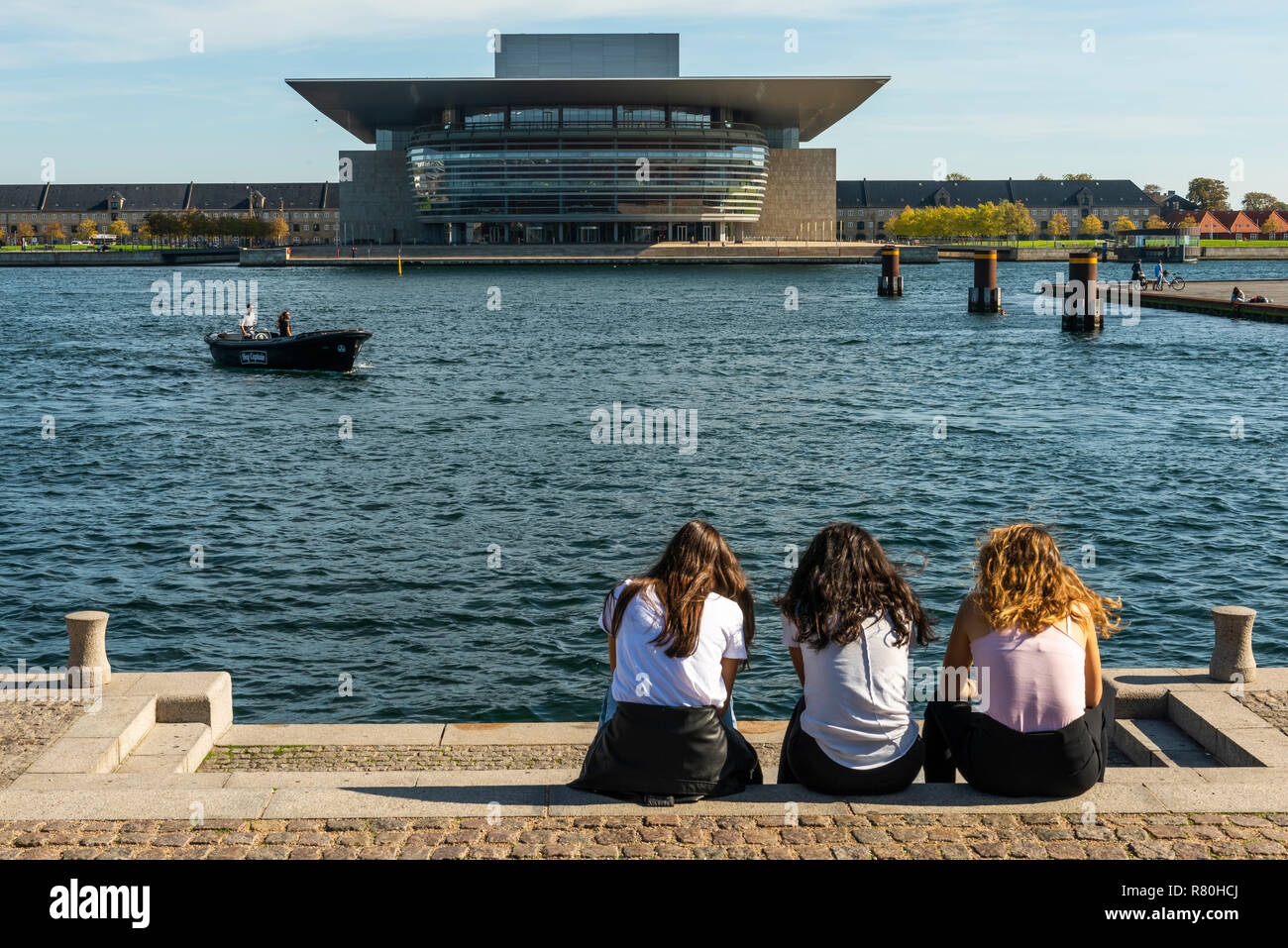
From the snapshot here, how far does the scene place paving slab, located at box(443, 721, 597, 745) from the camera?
966cm

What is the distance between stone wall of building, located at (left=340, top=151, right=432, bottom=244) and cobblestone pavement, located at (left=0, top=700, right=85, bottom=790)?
15064 centimetres

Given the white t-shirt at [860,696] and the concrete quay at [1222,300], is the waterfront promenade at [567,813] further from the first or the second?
the concrete quay at [1222,300]

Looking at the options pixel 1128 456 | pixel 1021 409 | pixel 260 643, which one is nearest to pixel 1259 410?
pixel 1021 409

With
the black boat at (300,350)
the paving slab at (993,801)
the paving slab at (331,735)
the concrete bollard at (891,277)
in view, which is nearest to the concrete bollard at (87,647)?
the paving slab at (331,735)

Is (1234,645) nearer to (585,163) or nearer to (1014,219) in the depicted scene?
(585,163)

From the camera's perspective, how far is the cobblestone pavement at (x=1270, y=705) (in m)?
8.95

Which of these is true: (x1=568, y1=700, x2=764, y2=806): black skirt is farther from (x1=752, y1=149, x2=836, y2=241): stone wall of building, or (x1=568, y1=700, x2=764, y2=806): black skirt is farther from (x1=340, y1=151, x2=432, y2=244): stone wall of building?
(x1=752, y1=149, x2=836, y2=241): stone wall of building

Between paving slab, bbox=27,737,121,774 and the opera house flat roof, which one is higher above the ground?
the opera house flat roof

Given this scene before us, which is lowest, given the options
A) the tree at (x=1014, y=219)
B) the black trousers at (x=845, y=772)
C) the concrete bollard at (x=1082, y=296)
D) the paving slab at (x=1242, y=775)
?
the paving slab at (x=1242, y=775)

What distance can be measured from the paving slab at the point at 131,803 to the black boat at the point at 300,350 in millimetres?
36912

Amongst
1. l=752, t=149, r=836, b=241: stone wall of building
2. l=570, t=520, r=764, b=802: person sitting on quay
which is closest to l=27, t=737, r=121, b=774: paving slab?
l=570, t=520, r=764, b=802: person sitting on quay
